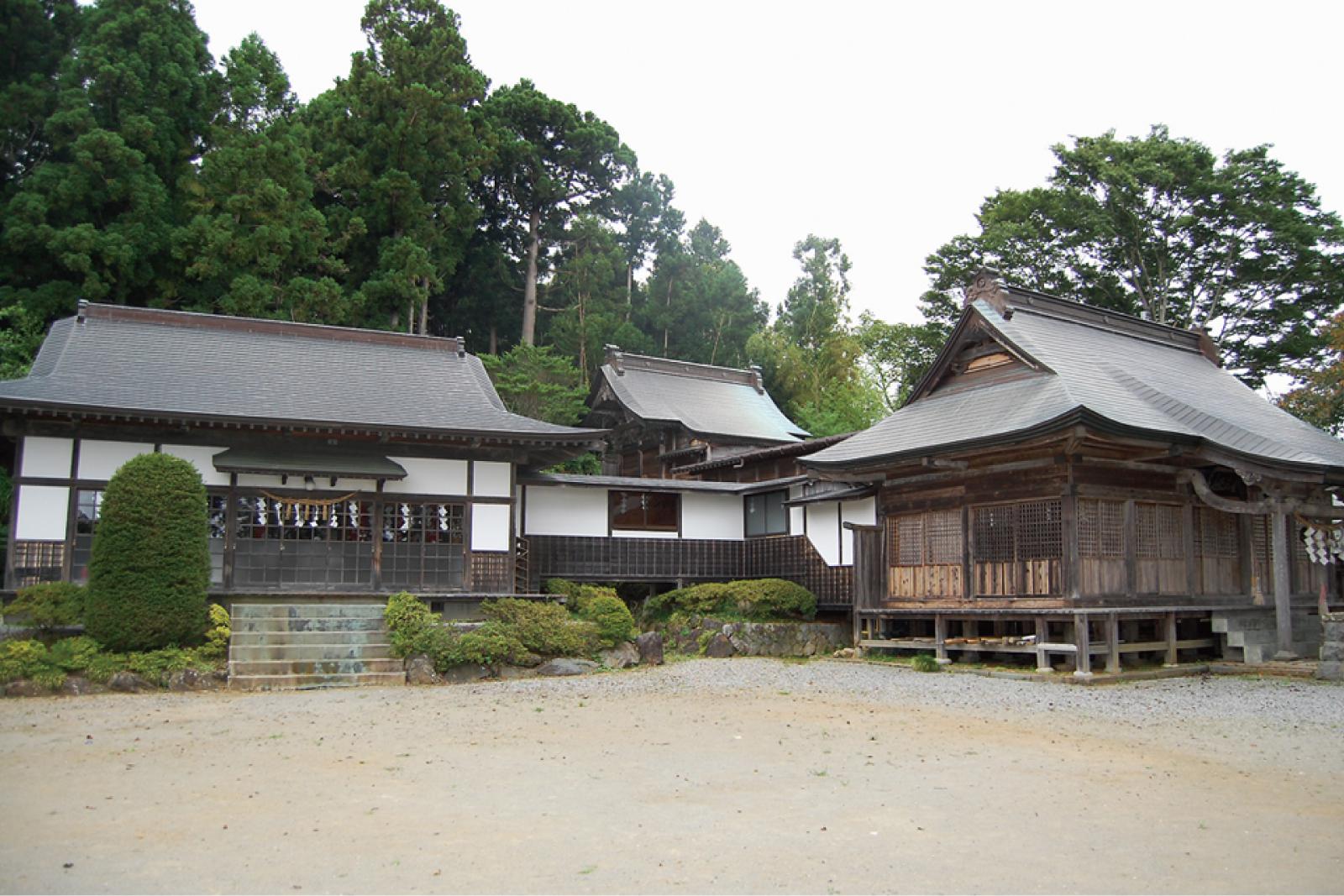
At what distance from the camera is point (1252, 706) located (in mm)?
13359

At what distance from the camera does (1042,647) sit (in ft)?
56.1

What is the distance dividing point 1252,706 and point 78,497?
60.8ft

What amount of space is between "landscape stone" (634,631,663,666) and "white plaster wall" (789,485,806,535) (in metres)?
6.09

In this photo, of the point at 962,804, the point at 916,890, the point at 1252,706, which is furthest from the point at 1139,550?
the point at 916,890

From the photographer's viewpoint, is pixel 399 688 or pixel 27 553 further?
pixel 27 553

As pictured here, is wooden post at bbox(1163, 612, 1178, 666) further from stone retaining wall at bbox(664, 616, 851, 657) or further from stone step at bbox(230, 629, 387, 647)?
stone step at bbox(230, 629, 387, 647)

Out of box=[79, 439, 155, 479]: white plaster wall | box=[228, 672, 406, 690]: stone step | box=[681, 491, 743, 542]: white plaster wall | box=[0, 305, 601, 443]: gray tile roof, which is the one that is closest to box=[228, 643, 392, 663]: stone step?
box=[228, 672, 406, 690]: stone step

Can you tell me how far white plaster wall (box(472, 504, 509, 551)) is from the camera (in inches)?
817

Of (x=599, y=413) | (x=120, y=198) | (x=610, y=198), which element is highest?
(x=610, y=198)

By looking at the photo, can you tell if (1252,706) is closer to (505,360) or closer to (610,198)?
(505,360)

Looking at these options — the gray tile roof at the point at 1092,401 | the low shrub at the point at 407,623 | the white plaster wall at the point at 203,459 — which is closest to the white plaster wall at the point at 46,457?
the white plaster wall at the point at 203,459

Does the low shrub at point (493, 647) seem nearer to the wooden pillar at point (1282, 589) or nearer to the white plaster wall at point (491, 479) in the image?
the white plaster wall at point (491, 479)

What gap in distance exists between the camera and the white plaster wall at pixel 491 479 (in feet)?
68.6

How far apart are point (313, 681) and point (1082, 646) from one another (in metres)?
11.9
